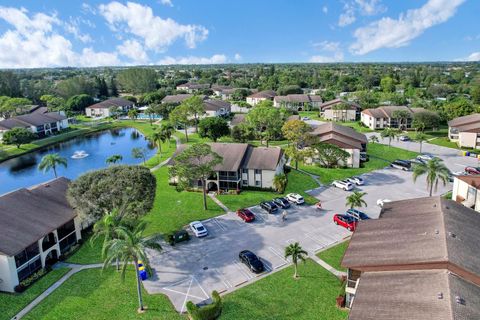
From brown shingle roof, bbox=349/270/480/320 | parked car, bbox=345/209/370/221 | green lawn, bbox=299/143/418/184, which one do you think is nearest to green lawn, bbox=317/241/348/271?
parked car, bbox=345/209/370/221

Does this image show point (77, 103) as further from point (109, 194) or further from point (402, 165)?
point (402, 165)

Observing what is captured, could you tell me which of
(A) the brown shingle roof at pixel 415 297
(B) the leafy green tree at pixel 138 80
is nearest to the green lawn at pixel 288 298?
(A) the brown shingle roof at pixel 415 297

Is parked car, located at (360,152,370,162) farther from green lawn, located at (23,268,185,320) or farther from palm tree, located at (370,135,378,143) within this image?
green lawn, located at (23,268,185,320)

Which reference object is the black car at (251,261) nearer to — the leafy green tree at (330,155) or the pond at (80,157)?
the leafy green tree at (330,155)

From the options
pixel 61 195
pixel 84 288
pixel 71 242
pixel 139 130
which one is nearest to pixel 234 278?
pixel 84 288

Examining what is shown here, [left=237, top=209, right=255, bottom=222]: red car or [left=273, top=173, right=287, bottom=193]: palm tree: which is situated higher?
[left=273, top=173, right=287, bottom=193]: palm tree

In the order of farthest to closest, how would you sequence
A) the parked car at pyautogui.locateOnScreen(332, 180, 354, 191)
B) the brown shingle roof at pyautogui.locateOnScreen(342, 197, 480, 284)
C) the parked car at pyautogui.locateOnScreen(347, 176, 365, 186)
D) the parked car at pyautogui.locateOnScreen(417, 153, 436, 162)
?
the parked car at pyautogui.locateOnScreen(417, 153, 436, 162)
the parked car at pyautogui.locateOnScreen(347, 176, 365, 186)
the parked car at pyautogui.locateOnScreen(332, 180, 354, 191)
the brown shingle roof at pyautogui.locateOnScreen(342, 197, 480, 284)
